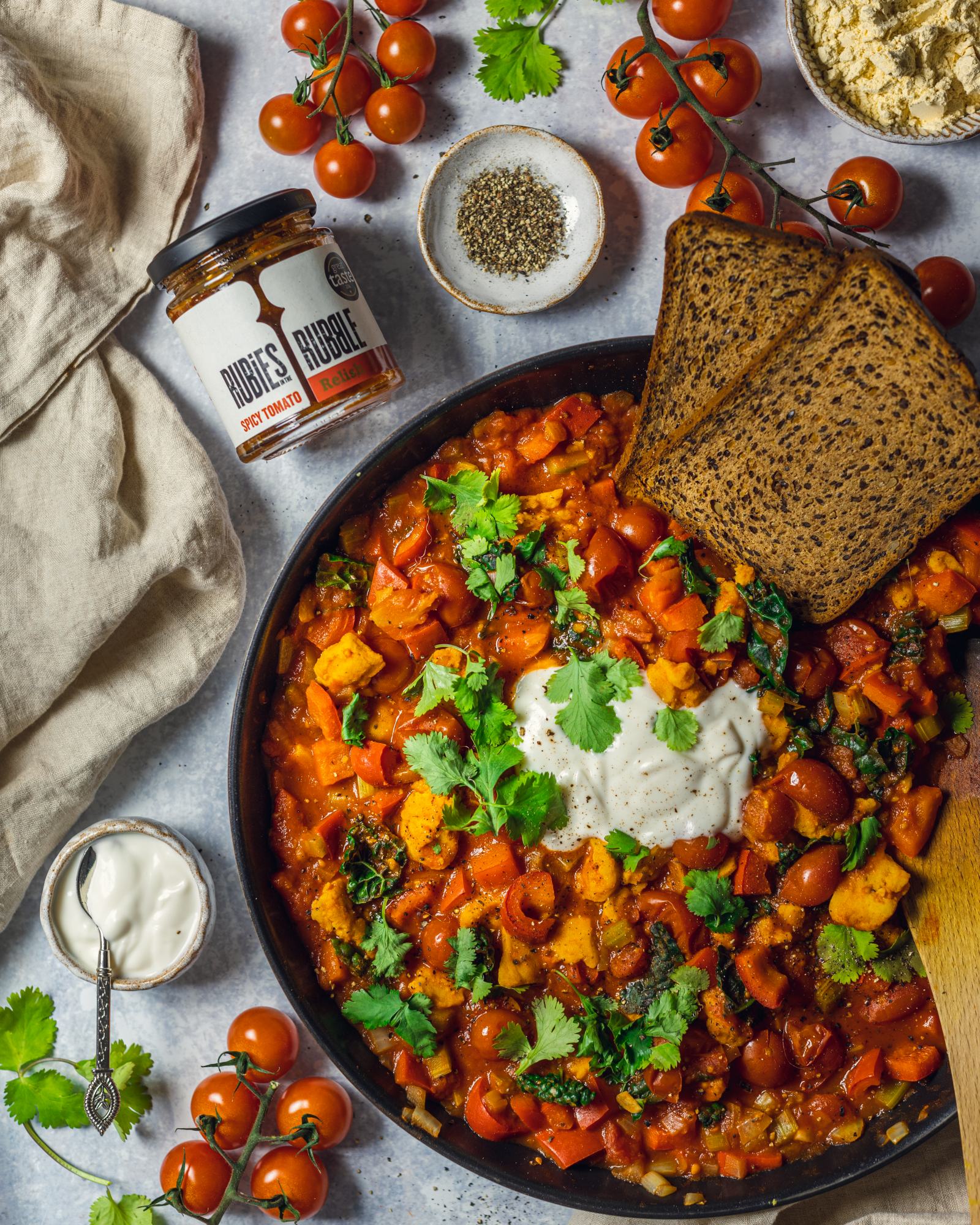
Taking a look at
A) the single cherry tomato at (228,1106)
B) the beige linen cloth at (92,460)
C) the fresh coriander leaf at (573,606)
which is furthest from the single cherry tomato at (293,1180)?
the fresh coriander leaf at (573,606)

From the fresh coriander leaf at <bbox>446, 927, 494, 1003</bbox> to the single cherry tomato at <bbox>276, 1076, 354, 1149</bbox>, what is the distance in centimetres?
102

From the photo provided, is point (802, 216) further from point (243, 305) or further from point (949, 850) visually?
point (949, 850)

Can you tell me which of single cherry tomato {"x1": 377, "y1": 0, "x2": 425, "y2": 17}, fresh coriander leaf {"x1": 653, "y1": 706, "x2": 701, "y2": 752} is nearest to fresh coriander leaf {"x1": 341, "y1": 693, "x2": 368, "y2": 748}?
fresh coriander leaf {"x1": 653, "y1": 706, "x2": 701, "y2": 752}

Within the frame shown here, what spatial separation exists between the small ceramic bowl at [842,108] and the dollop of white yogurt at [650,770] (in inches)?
87.2

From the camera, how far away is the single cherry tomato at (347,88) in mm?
4188

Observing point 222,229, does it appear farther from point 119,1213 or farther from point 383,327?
point 119,1213

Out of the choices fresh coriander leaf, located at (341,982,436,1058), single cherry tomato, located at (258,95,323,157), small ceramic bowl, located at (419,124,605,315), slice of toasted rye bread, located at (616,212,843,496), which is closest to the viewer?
slice of toasted rye bread, located at (616,212,843,496)

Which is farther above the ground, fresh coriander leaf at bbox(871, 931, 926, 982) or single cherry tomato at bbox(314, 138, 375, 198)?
single cherry tomato at bbox(314, 138, 375, 198)

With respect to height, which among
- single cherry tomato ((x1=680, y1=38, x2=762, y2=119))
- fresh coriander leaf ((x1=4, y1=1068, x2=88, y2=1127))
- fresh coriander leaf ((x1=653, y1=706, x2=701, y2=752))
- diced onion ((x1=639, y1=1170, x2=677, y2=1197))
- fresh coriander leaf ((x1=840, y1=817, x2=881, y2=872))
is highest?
single cherry tomato ((x1=680, y1=38, x2=762, y2=119))

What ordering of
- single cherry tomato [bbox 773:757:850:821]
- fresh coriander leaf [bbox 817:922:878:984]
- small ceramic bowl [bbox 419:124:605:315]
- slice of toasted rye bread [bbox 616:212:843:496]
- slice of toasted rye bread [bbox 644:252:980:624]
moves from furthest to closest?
small ceramic bowl [bbox 419:124:605:315], fresh coriander leaf [bbox 817:922:878:984], single cherry tomato [bbox 773:757:850:821], slice of toasted rye bread [bbox 616:212:843:496], slice of toasted rye bread [bbox 644:252:980:624]

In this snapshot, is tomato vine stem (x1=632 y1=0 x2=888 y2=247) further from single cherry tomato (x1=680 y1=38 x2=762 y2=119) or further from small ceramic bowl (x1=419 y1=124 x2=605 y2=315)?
small ceramic bowl (x1=419 y1=124 x2=605 y2=315)

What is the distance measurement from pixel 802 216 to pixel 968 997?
123 inches

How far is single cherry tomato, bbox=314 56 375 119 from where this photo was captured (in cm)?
419

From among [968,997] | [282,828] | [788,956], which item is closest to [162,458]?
[282,828]
